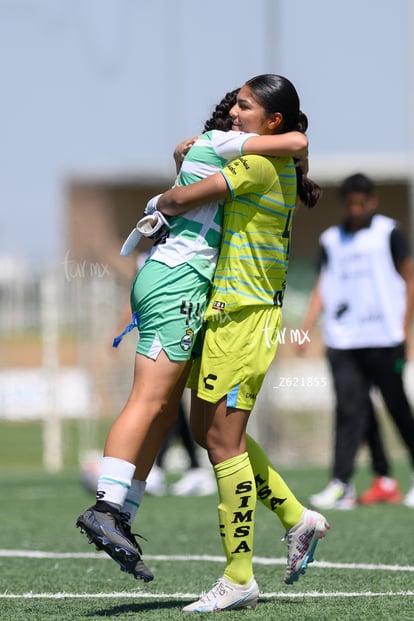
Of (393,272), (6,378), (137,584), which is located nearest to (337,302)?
(393,272)

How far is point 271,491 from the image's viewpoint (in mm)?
5145

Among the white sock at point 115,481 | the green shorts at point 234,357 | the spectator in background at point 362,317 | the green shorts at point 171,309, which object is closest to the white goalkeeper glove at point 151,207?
the green shorts at point 171,309

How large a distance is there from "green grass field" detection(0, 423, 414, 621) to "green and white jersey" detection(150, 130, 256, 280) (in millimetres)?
1234

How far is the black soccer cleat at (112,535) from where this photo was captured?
4590mm

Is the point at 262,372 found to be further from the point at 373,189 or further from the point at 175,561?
the point at 373,189

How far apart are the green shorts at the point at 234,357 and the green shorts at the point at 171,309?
72 mm

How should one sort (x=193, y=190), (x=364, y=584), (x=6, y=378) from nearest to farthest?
(x=193, y=190)
(x=364, y=584)
(x=6, y=378)

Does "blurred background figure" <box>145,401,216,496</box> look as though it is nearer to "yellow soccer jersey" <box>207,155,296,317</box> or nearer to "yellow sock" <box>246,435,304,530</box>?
"yellow sock" <box>246,435,304,530</box>

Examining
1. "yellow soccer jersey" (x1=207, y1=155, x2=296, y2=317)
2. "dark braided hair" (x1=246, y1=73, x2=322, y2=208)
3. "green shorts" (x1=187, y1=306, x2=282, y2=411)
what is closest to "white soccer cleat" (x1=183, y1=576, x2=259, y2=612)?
"green shorts" (x1=187, y1=306, x2=282, y2=411)

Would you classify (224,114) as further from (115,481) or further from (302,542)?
(302,542)

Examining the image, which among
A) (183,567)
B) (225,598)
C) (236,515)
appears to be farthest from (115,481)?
(183,567)

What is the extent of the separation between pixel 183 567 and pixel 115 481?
1636mm

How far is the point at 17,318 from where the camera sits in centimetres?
1764

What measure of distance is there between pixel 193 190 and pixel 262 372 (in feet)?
2.28
